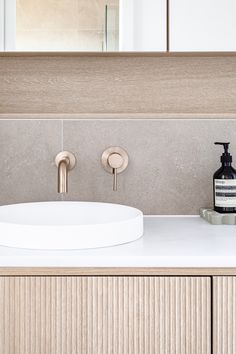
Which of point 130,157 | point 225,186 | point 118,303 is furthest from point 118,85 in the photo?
point 118,303

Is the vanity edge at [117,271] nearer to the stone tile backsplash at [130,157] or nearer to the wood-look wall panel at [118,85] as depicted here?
the stone tile backsplash at [130,157]


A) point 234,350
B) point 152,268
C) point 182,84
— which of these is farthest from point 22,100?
point 234,350

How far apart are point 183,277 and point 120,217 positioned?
359 mm

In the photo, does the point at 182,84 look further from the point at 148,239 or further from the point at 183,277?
the point at 183,277

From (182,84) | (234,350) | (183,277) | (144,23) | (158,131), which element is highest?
(144,23)

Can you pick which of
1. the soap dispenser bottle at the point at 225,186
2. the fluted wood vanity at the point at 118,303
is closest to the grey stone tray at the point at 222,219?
the soap dispenser bottle at the point at 225,186

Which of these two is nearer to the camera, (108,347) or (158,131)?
(108,347)

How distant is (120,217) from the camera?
128 cm

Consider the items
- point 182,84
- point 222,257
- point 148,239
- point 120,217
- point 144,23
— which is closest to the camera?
point 222,257

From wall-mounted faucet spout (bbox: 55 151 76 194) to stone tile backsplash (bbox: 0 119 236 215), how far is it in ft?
0.12

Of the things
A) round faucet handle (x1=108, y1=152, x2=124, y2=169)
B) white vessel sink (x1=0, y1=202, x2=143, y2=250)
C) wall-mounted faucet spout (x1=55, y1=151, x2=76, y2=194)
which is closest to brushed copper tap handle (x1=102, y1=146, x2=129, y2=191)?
round faucet handle (x1=108, y1=152, x2=124, y2=169)

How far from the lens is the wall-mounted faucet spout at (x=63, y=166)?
130cm

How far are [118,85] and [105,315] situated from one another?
2.62 feet

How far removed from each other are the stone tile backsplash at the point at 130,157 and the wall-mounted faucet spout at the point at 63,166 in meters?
0.04
